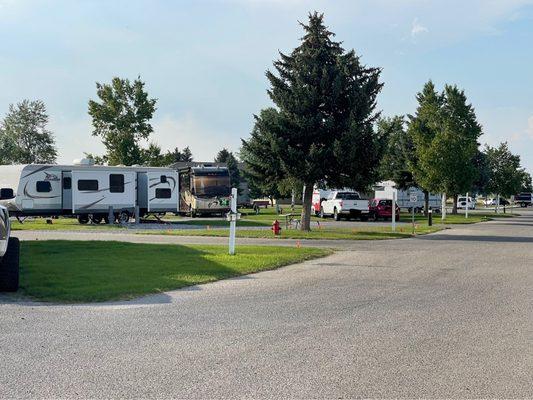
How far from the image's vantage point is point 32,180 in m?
31.3

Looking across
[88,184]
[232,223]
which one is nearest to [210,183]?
[88,184]

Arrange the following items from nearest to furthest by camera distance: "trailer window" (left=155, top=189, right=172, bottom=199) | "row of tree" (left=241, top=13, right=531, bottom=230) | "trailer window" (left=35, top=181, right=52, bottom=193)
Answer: "row of tree" (left=241, top=13, right=531, bottom=230)
"trailer window" (left=35, top=181, right=52, bottom=193)
"trailer window" (left=155, top=189, right=172, bottom=199)

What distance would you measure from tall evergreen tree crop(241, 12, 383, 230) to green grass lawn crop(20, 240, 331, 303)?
28.8 feet

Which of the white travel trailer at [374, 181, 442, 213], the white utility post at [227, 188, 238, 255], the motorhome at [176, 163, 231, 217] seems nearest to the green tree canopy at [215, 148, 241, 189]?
the white travel trailer at [374, 181, 442, 213]

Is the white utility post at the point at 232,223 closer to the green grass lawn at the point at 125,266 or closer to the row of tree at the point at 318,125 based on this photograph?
the green grass lawn at the point at 125,266

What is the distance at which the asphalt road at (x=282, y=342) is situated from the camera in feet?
17.5

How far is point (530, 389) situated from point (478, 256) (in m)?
13.1

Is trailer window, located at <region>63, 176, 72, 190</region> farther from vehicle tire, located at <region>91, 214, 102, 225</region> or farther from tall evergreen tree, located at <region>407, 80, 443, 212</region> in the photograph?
tall evergreen tree, located at <region>407, 80, 443, 212</region>

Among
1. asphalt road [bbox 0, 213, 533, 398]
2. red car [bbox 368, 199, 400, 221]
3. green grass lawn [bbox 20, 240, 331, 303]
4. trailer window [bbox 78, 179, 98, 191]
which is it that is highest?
trailer window [bbox 78, 179, 98, 191]

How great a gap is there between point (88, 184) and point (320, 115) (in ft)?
44.3

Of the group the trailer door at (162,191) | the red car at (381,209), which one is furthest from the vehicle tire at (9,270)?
the red car at (381,209)

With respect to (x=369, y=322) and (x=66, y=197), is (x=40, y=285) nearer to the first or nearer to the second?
(x=369, y=322)

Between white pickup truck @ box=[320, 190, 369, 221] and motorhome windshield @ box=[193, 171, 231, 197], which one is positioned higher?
motorhome windshield @ box=[193, 171, 231, 197]

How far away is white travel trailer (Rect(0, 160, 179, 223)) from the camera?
103 ft
